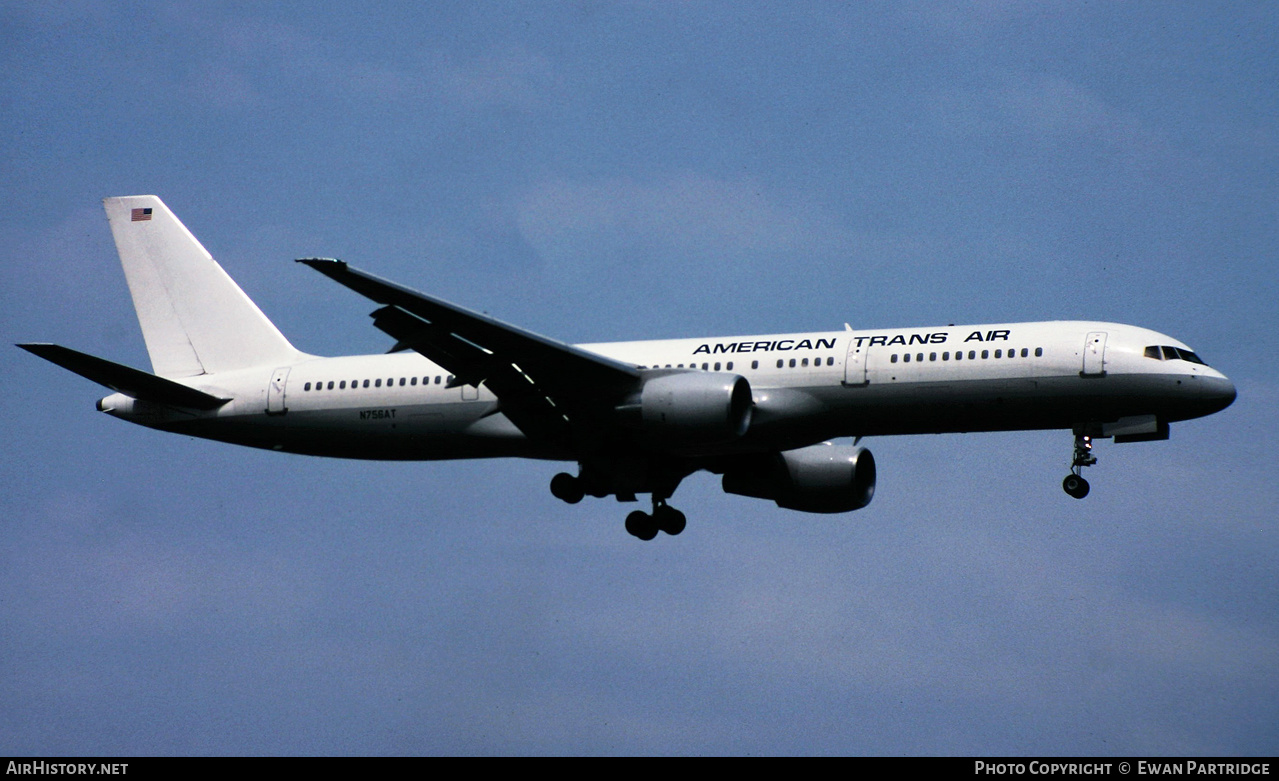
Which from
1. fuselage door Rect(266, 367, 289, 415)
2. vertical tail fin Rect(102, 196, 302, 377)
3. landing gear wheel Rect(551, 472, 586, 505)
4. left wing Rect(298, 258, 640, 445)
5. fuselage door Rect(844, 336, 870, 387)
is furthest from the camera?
vertical tail fin Rect(102, 196, 302, 377)

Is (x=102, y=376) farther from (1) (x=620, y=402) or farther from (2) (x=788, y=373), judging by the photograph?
(2) (x=788, y=373)

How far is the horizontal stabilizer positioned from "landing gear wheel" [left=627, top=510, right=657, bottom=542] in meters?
11.7

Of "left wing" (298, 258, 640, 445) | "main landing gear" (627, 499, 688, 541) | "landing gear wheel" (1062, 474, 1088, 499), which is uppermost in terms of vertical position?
"left wing" (298, 258, 640, 445)

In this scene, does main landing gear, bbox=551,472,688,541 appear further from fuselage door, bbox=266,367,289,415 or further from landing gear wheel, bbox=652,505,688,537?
fuselage door, bbox=266,367,289,415

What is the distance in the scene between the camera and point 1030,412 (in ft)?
134

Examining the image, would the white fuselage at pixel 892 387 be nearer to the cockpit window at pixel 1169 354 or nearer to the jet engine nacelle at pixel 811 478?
the cockpit window at pixel 1169 354

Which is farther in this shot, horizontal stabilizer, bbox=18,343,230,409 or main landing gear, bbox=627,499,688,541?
main landing gear, bbox=627,499,688,541

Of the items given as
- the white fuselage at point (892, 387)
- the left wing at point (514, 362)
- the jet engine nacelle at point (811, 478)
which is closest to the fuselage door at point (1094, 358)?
the white fuselage at point (892, 387)

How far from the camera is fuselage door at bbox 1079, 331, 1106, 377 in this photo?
40.3 metres

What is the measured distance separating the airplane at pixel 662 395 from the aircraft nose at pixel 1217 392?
0.07 m

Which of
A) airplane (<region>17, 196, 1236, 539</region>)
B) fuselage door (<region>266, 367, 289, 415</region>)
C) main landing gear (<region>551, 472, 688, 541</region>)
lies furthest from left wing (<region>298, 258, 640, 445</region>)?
fuselage door (<region>266, 367, 289, 415</region>)

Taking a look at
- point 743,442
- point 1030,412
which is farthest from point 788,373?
point 1030,412
